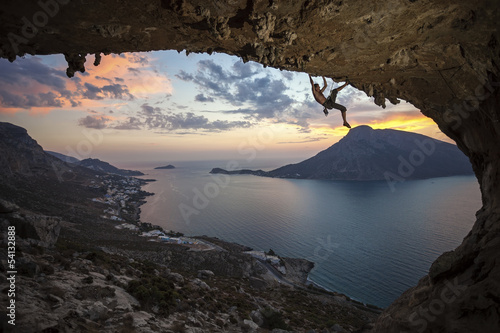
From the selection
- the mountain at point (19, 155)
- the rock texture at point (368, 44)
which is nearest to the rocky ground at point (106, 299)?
the rock texture at point (368, 44)

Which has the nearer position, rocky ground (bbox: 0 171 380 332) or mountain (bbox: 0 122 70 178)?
rocky ground (bbox: 0 171 380 332)

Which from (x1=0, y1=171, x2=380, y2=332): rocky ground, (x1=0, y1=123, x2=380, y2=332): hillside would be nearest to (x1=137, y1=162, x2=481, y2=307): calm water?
(x1=0, y1=123, x2=380, y2=332): hillside

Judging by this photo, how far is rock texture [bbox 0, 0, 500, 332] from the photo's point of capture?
483 cm

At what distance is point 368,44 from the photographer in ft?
20.5

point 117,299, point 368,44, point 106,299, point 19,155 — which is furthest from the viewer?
point 19,155

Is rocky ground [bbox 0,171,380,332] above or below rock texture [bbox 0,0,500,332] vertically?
below

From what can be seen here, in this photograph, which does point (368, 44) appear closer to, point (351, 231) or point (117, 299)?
point (117, 299)

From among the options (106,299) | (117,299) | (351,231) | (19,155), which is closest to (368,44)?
(117,299)

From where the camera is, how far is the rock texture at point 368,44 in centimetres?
483

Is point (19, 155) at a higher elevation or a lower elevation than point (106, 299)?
higher

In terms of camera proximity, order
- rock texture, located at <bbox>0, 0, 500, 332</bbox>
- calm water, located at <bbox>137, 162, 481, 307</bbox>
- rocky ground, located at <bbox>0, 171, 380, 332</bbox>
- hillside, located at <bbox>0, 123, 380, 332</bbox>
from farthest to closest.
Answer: calm water, located at <bbox>137, 162, 481, 307</bbox> < hillside, located at <bbox>0, 123, 380, 332</bbox> < rocky ground, located at <bbox>0, 171, 380, 332</bbox> < rock texture, located at <bbox>0, 0, 500, 332</bbox>

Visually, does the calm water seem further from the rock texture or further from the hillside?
the rock texture

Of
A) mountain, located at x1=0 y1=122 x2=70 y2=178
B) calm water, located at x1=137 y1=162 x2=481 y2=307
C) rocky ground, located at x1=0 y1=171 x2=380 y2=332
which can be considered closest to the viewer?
rocky ground, located at x1=0 y1=171 x2=380 y2=332

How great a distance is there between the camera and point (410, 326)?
848cm
